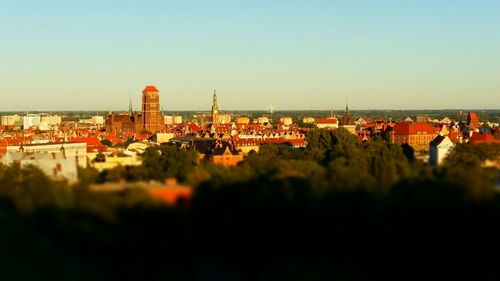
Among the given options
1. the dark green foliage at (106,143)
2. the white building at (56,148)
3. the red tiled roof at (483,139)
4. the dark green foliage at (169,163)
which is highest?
the red tiled roof at (483,139)

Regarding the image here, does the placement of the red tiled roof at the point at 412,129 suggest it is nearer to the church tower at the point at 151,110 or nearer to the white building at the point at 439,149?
the white building at the point at 439,149

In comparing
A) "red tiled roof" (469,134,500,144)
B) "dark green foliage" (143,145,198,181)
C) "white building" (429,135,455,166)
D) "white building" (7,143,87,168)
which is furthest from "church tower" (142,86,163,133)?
"white building" (429,135,455,166)

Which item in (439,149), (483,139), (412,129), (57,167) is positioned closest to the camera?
(57,167)

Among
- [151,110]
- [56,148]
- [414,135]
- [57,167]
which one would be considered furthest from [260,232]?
[151,110]

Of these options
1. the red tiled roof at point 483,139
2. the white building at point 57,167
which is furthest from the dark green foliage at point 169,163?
the red tiled roof at point 483,139

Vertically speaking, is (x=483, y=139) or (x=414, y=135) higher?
(x=483, y=139)

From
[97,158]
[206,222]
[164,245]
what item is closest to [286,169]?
[206,222]

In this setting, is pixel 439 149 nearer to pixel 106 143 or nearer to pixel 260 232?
pixel 260 232

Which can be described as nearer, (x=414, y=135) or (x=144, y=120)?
(x=414, y=135)

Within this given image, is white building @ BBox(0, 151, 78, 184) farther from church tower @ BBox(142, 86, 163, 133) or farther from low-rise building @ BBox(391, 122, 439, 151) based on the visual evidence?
church tower @ BBox(142, 86, 163, 133)
